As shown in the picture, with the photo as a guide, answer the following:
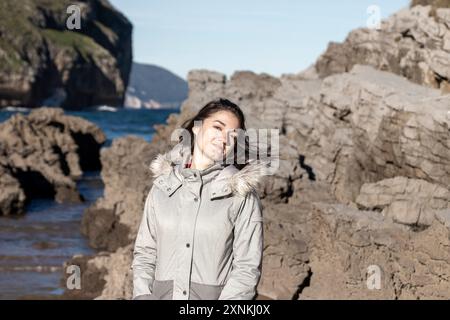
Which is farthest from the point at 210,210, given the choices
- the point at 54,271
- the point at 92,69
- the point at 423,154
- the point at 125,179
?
the point at 92,69

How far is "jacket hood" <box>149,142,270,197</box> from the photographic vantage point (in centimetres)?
400

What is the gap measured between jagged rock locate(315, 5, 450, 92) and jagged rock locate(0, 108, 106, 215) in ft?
44.6

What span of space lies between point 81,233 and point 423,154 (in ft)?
47.3

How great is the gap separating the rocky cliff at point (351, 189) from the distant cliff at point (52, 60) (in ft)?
416

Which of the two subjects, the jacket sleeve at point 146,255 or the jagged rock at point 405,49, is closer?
the jacket sleeve at point 146,255

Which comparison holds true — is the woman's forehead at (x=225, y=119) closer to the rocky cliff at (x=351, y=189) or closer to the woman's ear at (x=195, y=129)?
the woman's ear at (x=195, y=129)

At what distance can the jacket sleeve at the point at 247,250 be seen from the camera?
397 cm

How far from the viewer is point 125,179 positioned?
82.6 feet

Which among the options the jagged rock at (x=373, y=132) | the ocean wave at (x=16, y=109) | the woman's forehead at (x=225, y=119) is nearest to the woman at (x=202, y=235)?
the woman's forehead at (x=225, y=119)

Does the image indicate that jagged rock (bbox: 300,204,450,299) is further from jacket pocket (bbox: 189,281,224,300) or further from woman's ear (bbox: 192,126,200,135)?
jacket pocket (bbox: 189,281,224,300)

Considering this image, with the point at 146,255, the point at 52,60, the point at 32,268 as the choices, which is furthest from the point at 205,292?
the point at 52,60

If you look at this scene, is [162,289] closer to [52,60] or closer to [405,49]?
[405,49]

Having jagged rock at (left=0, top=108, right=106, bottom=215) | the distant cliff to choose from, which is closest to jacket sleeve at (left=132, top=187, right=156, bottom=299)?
jagged rock at (left=0, top=108, right=106, bottom=215)
